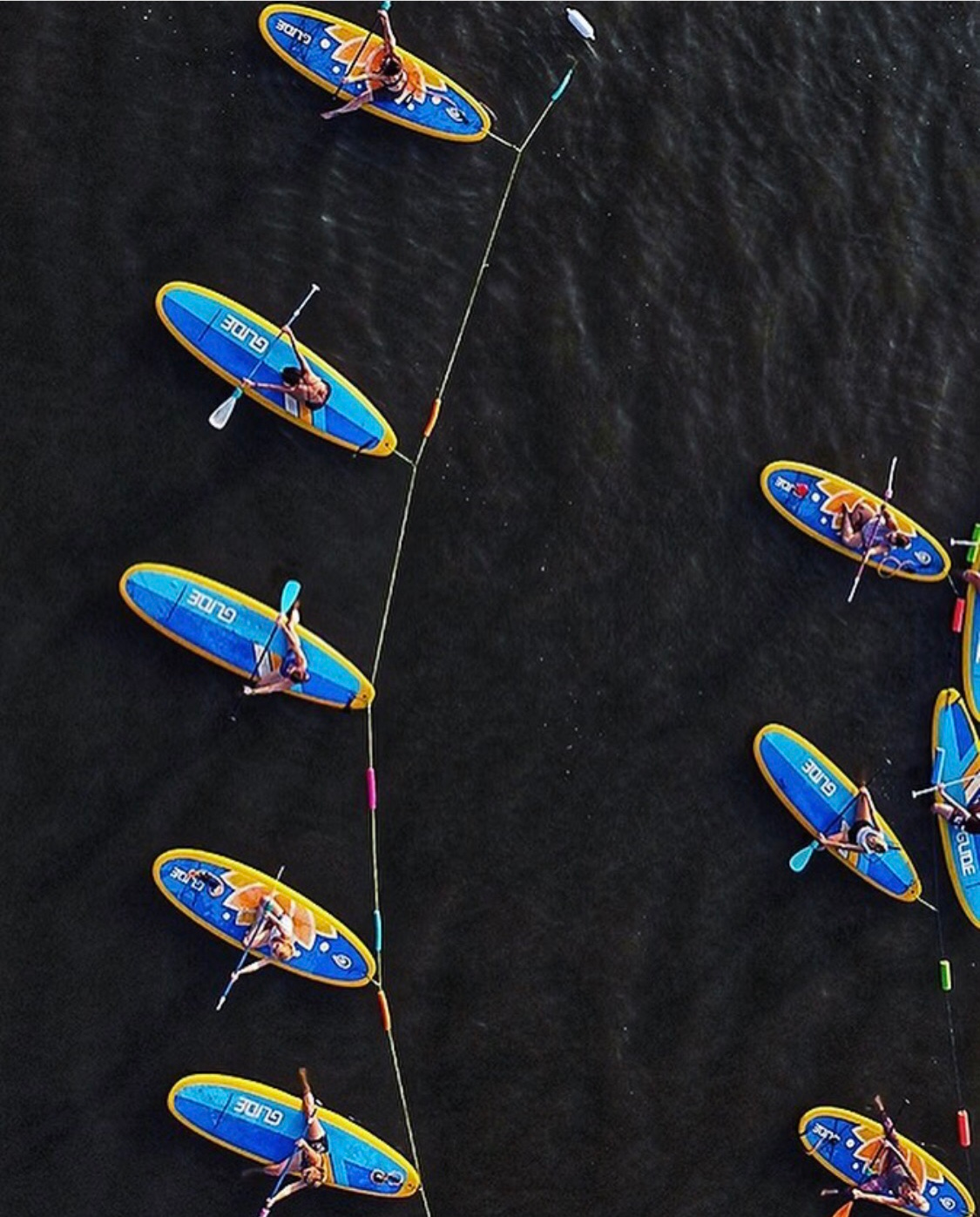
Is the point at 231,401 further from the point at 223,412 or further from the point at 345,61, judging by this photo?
the point at 345,61

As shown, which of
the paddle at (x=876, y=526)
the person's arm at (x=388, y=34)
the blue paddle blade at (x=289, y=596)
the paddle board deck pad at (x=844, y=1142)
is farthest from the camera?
the paddle at (x=876, y=526)

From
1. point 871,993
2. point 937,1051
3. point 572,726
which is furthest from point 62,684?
point 937,1051

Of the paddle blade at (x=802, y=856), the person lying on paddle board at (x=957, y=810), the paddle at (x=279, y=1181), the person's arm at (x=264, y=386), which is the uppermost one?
the person's arm at (x=264, y=386)

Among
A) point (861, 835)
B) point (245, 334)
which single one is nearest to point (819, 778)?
point (861, 835)

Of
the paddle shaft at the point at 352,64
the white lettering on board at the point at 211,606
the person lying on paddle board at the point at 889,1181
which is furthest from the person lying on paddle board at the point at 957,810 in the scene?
the paddle shaft at the point at 352,64

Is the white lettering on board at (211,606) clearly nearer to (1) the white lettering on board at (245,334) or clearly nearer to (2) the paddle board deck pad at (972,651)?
(1) the white lettering on board at (245,334)

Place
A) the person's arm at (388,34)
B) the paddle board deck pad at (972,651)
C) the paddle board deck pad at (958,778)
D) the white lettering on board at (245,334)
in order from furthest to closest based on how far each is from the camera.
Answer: the paddle board deck pad at (972,651) → the paddle board deck pad at (958,778) → the person's arm at (388,34) → the white lettering on board at (245,334)
